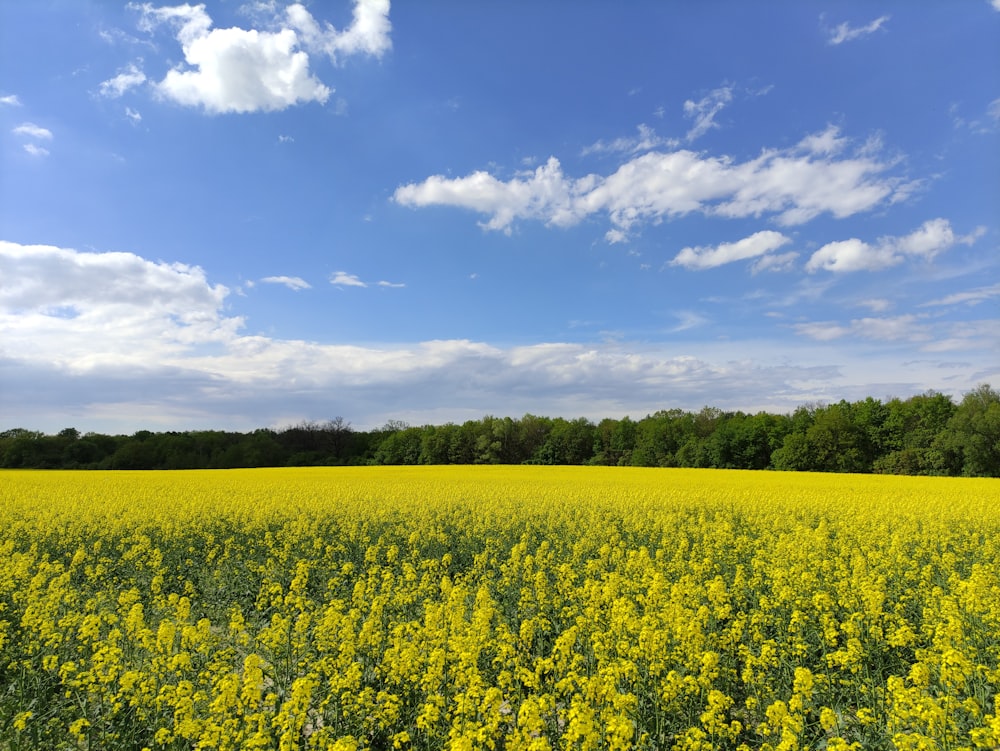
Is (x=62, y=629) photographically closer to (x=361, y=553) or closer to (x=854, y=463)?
(x=361, y=553)

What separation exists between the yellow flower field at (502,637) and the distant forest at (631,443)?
5040cm

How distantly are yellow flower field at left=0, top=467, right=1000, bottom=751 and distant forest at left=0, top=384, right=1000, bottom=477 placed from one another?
50.4 metres

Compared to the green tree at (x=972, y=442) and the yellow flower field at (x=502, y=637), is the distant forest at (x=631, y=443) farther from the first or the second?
the yellow flower field at (x=502, y=637)

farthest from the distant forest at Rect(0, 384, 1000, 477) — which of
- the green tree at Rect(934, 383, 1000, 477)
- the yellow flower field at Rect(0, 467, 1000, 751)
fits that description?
the yellow flower field at Rect(0, 467, 1000, 751)

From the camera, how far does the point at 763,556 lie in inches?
423

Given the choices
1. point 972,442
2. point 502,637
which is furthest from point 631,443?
point 502,637

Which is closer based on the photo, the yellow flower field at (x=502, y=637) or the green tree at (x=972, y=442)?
the yellow flower field at (x=502, y=637)

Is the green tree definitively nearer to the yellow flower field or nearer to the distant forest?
the distant forest

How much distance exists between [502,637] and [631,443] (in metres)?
68.4

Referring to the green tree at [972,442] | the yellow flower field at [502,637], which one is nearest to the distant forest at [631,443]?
the green tree at [972,442]

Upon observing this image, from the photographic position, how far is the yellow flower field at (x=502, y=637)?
4.89 metres

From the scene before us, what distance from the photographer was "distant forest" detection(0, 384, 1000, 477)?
185ft

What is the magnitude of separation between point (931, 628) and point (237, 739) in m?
7.93

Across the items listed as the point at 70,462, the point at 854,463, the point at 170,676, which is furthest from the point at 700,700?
the point at 70,462
